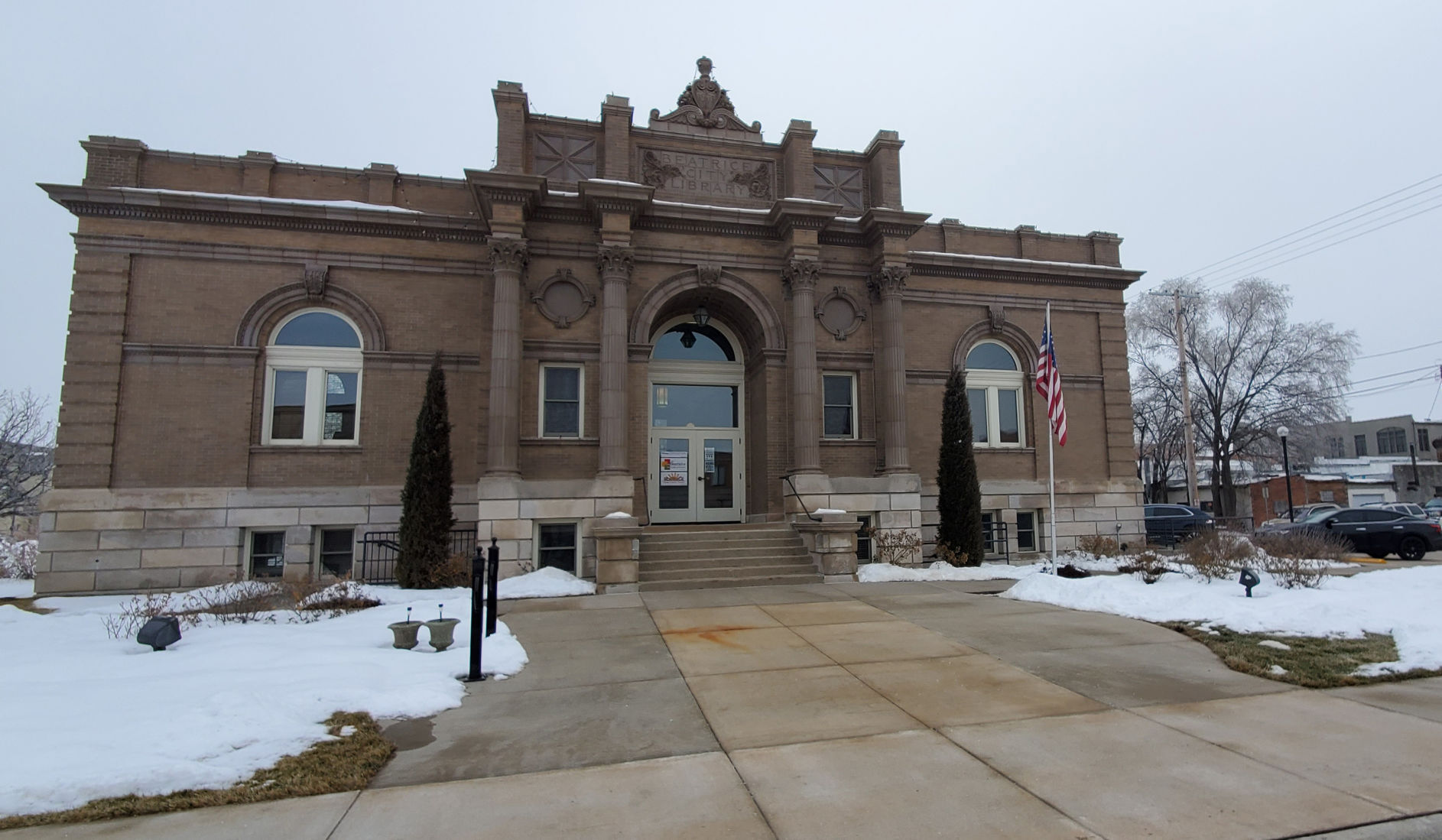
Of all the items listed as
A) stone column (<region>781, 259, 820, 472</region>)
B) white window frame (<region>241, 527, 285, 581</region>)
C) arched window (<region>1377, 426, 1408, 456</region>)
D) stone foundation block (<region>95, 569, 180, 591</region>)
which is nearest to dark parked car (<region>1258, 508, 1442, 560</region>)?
stone column (<region>781, 259, 820, 472</region>)

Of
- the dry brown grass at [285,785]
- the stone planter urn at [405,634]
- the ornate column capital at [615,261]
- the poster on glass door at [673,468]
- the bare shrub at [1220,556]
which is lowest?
the dry brown grass at [285,785]

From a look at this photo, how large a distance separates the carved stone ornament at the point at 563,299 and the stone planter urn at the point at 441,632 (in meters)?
9.93

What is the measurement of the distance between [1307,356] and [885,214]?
31823mm

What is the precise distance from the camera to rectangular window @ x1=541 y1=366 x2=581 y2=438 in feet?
55.6

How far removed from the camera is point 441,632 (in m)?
8.11

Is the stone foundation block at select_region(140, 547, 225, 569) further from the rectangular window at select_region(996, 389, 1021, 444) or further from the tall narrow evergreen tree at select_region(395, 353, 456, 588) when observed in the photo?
the rectangular window at select_region(996, 389, 1021, 444)

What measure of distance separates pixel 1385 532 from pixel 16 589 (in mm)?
35381

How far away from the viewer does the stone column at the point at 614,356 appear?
1597 centimetres

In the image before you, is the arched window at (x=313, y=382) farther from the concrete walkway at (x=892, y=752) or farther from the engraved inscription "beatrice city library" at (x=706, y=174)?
the concrete walkway at (x=892, y=752)

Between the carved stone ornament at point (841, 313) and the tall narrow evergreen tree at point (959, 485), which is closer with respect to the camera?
the tall narrow evergreen tree at point (959, 485)

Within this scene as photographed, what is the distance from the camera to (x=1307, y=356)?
36781 mm

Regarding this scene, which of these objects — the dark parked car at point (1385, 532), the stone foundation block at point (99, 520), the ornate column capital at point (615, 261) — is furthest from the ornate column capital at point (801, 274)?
the stone foundation block at point (99, 520)

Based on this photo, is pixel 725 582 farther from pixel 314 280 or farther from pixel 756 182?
pixel 314 280

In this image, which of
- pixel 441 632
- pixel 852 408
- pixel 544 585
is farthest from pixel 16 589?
pixel 852 408
